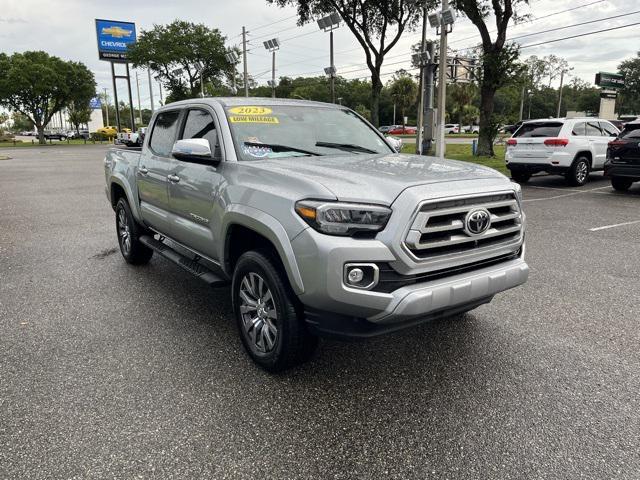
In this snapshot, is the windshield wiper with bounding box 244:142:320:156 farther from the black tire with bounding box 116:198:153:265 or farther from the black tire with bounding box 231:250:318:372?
the black tire with bounding box 116:198:153:265

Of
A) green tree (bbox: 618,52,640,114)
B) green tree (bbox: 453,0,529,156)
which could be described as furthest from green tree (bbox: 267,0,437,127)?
green tree (bbox: 618,52,640,114)

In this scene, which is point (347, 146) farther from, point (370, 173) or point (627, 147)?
point (627, 147)

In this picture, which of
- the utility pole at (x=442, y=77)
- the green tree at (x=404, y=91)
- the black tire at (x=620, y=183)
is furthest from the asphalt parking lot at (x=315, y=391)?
the green tree at (x=404, y=91)

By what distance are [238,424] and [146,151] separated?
3.46 m

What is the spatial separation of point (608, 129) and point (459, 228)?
13.3 meters

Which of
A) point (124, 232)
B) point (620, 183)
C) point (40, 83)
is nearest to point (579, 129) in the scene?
point (620, 183)

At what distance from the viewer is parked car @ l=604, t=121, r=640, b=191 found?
35.8 feet

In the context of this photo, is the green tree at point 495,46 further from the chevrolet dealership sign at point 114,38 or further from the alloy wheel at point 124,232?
the chevrolet dealership sign at point 114,38

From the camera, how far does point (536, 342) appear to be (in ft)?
12.6

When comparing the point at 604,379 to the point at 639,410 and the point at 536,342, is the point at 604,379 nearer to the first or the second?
the point at 639,410

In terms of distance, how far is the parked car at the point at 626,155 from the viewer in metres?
10.9

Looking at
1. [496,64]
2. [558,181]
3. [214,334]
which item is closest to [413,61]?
[496,64]

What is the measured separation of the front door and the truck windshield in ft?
0.75

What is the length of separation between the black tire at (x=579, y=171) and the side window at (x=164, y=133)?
35.9 ft
